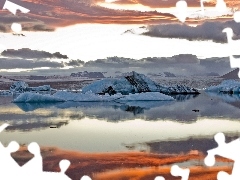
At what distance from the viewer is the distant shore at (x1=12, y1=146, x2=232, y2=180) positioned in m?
5.75

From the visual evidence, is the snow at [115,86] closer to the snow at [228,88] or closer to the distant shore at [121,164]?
the snow at [228,88]

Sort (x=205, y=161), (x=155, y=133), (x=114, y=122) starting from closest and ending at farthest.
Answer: (x=205, y=161) → (x=155, y=133) → (x=114, y=122)

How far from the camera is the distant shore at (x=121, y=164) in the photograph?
5.75 m

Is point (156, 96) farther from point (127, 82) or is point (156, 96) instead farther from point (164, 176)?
point (164, 176)

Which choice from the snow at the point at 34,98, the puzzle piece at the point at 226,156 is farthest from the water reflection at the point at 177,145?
the snow at the point at 34,98

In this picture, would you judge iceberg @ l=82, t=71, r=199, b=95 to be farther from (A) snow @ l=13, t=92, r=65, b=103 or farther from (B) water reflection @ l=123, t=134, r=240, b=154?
(B) water reflection @ l=123, t=134, r=240, b=154

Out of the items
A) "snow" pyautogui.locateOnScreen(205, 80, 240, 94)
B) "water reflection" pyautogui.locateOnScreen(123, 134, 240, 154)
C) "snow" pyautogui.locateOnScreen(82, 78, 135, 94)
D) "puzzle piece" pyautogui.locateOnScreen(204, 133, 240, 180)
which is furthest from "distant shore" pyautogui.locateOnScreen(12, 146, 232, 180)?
"snow" pyautogui.locateOnScreen(205, 80, 240, 94)

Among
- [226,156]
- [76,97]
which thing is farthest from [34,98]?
[226,156]

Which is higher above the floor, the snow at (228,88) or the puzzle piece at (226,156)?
the puzzle piece at (226,156)

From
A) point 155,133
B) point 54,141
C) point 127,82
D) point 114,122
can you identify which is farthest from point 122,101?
point 54,141

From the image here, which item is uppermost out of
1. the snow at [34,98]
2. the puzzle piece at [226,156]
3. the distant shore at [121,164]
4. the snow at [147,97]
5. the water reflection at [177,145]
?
the puzzle piece at [226,156]

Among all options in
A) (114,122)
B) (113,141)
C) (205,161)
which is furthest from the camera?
(114,122)

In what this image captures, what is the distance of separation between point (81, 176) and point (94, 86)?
68.5 feet

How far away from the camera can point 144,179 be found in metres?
5.54
